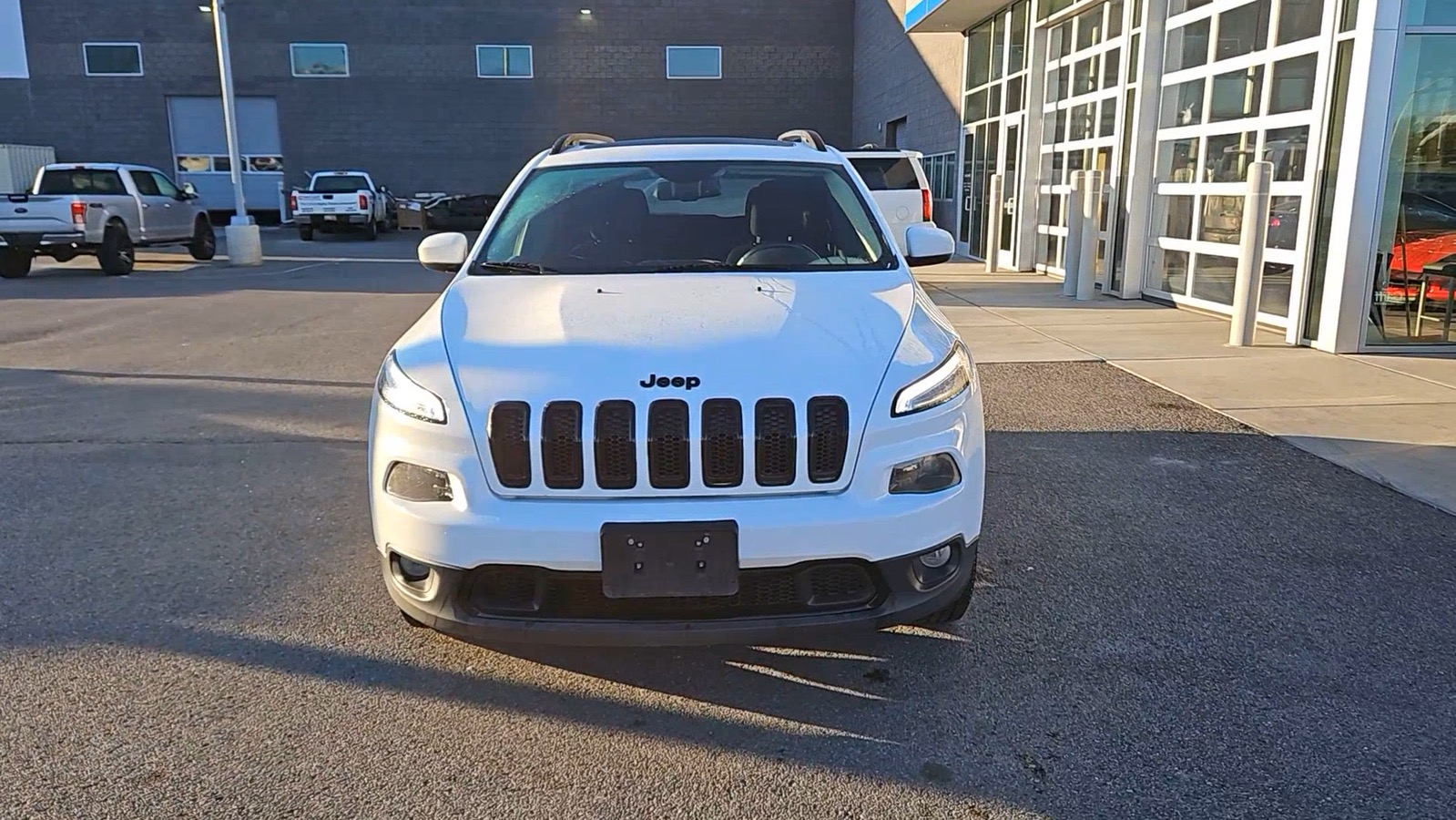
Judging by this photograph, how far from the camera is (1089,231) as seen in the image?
41.3 feet

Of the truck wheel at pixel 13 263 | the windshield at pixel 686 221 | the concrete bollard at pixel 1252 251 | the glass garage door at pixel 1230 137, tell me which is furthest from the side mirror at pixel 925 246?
the truck wheel at pixel 13 263

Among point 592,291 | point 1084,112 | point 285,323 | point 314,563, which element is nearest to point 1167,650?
point 592,291

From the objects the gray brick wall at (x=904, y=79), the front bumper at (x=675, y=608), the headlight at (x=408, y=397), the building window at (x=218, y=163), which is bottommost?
the front bumper at (x=675, y=608)

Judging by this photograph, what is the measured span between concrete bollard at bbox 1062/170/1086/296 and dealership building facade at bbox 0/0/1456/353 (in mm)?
331

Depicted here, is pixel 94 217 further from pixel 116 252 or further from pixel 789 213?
pixel 789 213

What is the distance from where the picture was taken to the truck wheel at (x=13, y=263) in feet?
51.6

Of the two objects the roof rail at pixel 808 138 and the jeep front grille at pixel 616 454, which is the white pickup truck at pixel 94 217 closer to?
the roof rail at pixel 808 138

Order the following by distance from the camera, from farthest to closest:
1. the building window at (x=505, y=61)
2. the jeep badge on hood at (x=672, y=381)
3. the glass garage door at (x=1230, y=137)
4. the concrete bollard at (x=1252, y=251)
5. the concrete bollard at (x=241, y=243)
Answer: the building window at (x=505, y=61)
the concrete bollard at (x=241, y=243)
the glass garage door at (x=1230, y=137)
the concrete bollard at (x=1252, y=251)
the jeep badge on hood at (x=672, y=381)

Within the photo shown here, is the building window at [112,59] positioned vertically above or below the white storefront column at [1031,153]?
above

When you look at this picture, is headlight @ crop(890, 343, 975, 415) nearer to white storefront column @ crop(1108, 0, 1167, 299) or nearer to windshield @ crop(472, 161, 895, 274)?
windshield @ crop(472, 161, 895, 274)

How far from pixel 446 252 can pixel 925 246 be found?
A: 213cm

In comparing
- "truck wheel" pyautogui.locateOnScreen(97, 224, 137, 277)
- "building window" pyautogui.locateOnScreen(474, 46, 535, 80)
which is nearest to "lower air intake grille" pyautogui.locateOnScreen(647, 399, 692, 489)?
"truck wheel" pyautogui.locateOnScreen(97, 224, 137, 277)

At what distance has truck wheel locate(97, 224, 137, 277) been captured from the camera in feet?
52.5

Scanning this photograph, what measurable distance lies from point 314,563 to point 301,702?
1197mm
